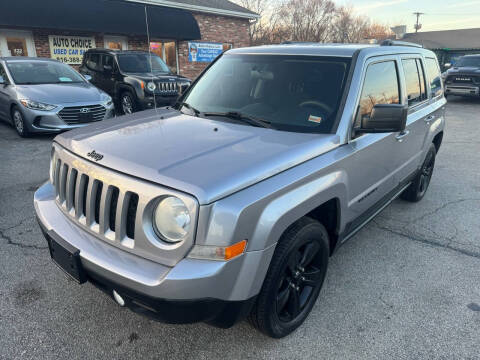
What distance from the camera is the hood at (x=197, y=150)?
6.08 feet

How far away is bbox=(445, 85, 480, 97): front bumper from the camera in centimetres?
1420

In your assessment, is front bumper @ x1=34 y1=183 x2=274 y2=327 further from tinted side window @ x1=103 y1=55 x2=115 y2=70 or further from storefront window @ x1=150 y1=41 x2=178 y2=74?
storefront window @ x1=150 y1=41 x2=178 y2=74

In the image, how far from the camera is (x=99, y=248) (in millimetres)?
2035

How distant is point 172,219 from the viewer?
72.0 inches

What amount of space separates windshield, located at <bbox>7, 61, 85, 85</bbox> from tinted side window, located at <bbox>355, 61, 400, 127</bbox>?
280 inches

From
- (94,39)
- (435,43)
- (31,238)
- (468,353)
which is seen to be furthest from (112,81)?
(435,43)

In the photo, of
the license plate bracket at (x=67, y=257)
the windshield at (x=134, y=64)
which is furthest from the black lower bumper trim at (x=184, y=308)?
the windshield at (x=134, y=64)

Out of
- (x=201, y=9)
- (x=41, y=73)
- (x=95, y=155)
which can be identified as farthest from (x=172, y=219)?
(x=201, y=9)

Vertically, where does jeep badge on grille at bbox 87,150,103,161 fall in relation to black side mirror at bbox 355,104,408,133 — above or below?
below

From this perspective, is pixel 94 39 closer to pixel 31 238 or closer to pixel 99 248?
pixel 31 238

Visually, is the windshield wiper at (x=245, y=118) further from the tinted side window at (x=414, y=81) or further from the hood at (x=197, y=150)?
the tinted side window at (x=414, y=81)

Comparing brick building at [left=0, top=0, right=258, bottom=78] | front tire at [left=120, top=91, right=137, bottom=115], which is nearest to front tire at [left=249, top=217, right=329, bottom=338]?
front tire at [left=120, top=91, right=137, bottom=115]

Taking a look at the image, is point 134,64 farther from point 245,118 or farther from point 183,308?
point 183,308

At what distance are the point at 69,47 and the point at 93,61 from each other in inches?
171
